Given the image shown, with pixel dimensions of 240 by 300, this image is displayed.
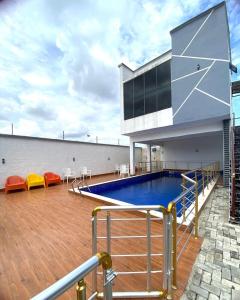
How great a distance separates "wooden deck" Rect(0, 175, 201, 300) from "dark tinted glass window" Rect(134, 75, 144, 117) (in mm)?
7590

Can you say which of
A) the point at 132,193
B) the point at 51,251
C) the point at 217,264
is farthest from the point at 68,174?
the point at 217,264

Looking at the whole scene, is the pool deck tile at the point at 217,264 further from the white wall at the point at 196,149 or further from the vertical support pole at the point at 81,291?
the white wall at the point at 196,149

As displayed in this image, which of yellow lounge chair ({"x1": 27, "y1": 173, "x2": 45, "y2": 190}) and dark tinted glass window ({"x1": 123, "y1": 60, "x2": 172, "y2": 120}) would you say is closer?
yellow lounge chair ({"x1": 27, "y1": 173, "x2": 45, "y2": 190})

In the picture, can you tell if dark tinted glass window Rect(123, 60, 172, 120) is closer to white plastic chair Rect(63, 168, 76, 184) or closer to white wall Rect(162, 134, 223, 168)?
white plastic chair Rect(63, 168, 76, 184)

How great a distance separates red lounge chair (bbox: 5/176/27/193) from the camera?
6.34 m

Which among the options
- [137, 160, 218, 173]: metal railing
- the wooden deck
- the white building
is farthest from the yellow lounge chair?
[137, 160, 218, 173]: metal railing

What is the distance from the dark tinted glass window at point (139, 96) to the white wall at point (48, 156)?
3.76 meters

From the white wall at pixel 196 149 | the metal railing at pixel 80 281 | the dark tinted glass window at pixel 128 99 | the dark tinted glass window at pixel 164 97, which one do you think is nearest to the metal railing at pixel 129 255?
the metal railing at pixel 80 281

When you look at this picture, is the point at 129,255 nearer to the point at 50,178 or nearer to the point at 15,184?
the point at 15,184

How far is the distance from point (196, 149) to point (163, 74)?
714cm

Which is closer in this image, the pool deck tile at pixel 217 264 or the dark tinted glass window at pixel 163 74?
the pool deck tile at pixel 217 264

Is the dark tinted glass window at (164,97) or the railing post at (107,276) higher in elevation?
the dark tinted glass window at (164,97)

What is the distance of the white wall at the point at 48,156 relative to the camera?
22.9ft

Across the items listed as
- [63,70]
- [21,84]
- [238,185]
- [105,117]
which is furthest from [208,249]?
[105,117]
